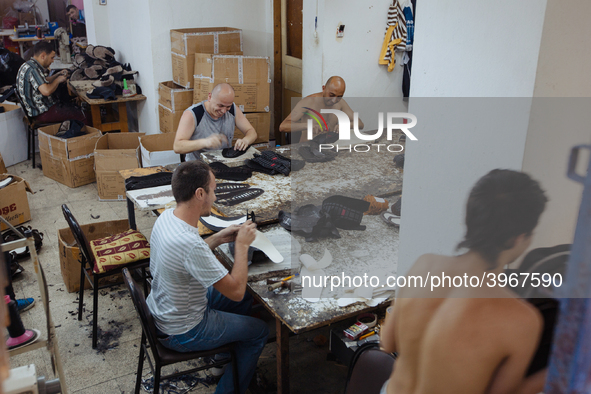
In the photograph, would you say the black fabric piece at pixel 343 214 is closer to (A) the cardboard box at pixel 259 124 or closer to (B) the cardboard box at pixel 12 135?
(A) the cardboard box at pixel 259 124

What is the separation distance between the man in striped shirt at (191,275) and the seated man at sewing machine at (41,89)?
4310 mm

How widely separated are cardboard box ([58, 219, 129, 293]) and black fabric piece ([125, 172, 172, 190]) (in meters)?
0.41

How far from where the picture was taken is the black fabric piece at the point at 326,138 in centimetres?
404

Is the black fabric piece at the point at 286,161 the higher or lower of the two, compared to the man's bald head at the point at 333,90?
lower

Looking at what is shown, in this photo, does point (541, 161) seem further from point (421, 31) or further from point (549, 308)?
point (549, 308)

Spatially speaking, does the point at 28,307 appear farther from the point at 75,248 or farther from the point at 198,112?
the point at 198,112

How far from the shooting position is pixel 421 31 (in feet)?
4.88

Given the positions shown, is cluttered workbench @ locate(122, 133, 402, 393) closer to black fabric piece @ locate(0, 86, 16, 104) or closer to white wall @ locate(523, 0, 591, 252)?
white wall @ locate(523, 0, 591, 252)

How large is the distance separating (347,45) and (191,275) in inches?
162

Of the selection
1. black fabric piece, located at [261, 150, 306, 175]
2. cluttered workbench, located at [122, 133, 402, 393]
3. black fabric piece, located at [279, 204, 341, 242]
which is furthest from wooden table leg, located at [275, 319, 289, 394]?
black fabric piece, located at [261, 150, 306, 175]

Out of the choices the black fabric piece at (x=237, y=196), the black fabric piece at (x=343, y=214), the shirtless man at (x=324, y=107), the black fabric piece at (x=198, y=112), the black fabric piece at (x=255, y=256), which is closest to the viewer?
the black fabric piece at (x=255, y=256)

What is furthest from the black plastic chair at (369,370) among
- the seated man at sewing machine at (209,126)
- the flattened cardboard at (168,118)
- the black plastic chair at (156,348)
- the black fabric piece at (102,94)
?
the black fabric piece at (102,94)

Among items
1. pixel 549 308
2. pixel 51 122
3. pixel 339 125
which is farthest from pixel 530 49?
pixel 51 122

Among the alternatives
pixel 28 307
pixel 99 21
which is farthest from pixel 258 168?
pixel 99 21
